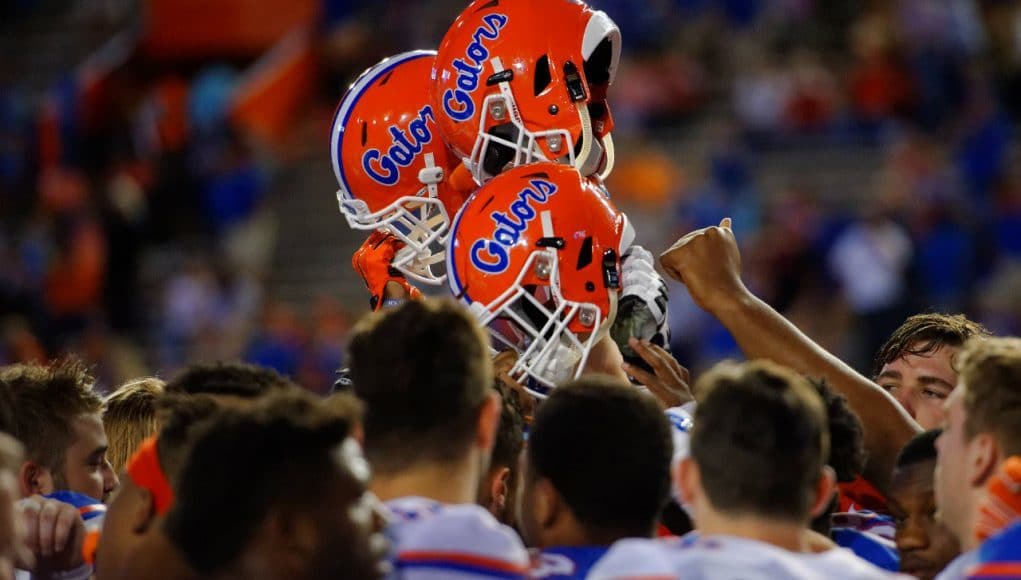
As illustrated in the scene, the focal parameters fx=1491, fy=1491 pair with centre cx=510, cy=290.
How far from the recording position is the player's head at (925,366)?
3986mm

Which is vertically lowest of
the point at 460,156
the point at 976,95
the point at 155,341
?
the point at 155,341

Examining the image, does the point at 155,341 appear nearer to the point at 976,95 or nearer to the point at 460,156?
the point at 976,95

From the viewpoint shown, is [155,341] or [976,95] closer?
[976,95]

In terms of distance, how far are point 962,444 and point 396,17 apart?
1304 cm

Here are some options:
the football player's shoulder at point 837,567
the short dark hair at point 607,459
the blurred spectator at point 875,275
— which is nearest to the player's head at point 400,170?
the short dark hair at point 607,459

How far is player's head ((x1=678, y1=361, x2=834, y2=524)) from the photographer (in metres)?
2.64

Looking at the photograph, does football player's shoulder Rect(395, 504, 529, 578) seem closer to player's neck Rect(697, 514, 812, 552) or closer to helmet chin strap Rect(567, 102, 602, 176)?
player's neck Rect(697, 514, 812, 552)

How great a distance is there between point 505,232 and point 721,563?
44.9 inches

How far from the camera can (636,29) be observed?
13898 millimetres

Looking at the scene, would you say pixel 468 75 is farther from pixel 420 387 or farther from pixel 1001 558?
pixel 1001 558

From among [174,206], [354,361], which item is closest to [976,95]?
[174,206]

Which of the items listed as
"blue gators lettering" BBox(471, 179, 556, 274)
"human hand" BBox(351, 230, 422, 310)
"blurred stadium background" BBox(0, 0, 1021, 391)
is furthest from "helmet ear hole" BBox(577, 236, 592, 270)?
"blurred stadium background" BBox(0, 0, 1021, 391)

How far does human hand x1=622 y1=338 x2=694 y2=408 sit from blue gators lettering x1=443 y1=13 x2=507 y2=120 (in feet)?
2.33

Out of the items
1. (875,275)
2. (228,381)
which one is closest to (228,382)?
(228,381)
